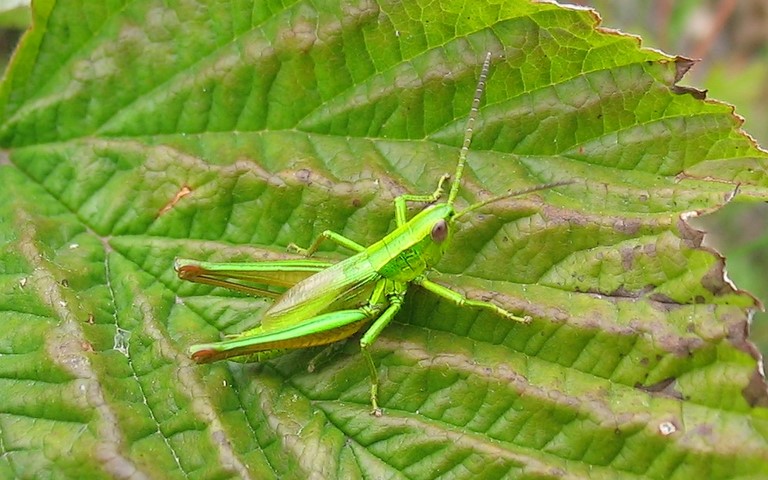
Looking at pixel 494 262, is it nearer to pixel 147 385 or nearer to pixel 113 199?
pixel 147 385

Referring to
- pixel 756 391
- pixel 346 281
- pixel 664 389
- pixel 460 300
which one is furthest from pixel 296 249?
pixel 756 391

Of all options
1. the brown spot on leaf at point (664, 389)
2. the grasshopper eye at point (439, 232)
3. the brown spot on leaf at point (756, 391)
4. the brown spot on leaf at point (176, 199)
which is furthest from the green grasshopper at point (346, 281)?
the brown spot on leaf at point (756, 391)

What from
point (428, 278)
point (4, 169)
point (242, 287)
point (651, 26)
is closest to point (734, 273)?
point (651, 26)

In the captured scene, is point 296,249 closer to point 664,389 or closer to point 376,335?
point 376,335

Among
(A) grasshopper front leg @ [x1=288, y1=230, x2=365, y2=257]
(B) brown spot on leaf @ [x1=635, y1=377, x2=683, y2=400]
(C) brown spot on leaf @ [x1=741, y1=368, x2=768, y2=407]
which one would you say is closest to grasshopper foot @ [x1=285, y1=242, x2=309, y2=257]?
(A) grasshopper front leg @ [x1=288, y1=230, x2=365, y2=257]

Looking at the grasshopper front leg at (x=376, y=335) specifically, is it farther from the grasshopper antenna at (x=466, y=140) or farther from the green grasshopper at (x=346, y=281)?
the grasshopper antenna at (x=466, y=140)

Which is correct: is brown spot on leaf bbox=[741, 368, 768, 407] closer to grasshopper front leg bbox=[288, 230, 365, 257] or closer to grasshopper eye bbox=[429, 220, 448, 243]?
grasshopper eye bbox=[429, 220, 448, 243]
